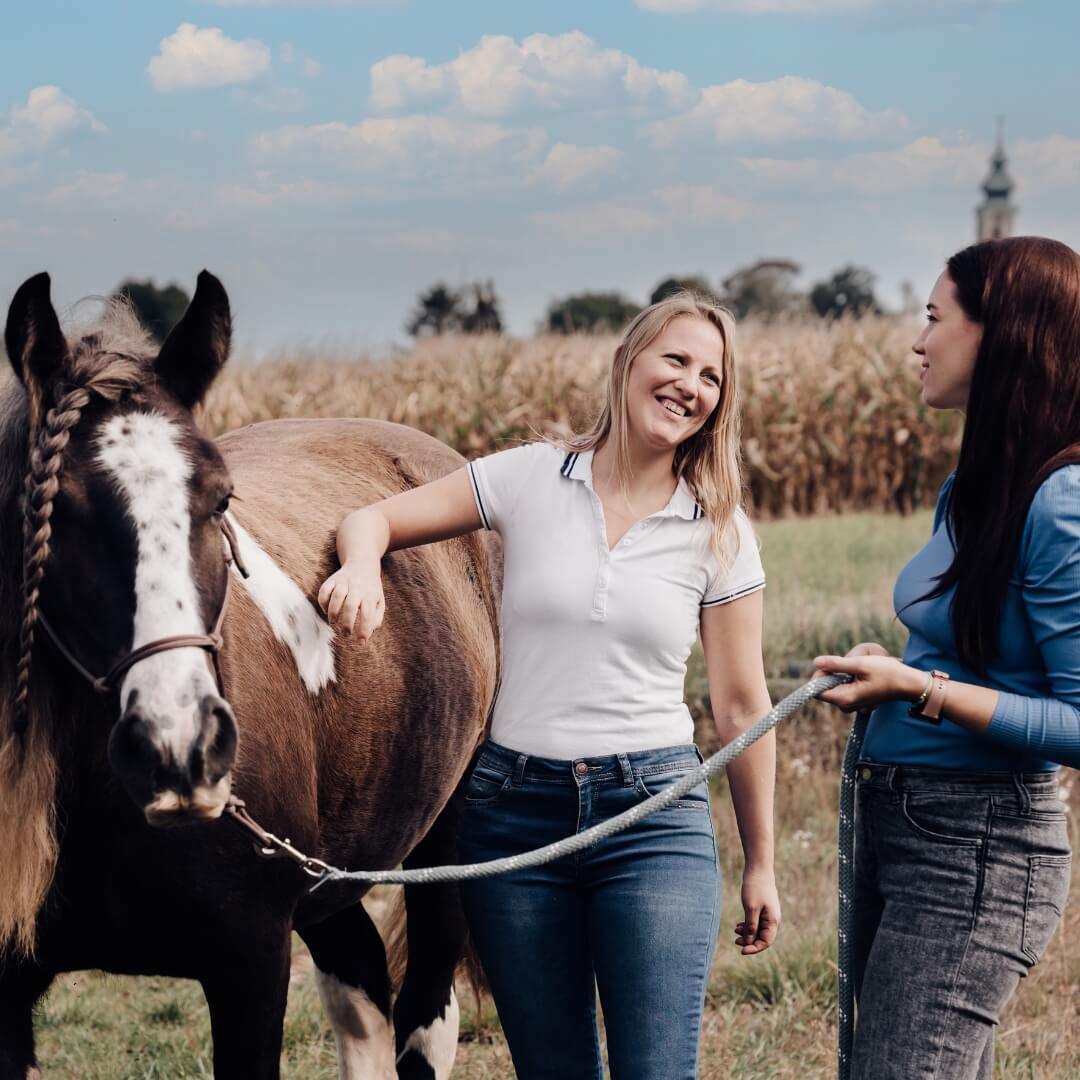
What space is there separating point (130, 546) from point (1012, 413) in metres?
1.38

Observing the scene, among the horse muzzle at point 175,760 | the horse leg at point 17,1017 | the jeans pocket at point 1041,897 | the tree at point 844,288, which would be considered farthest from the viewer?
the tree at point 844,288

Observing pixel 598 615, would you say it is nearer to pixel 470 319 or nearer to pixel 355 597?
pixel 355 597

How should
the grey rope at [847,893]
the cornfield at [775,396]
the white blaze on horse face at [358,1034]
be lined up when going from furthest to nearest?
the cornfield at [775,396] < the white blaze on horse face at [358,1034] < the grey rope at [847,893]

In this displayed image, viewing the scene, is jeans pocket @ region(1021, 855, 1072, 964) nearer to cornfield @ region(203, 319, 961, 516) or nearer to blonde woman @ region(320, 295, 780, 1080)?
blonde woman @ region(320, 295, 780, 1080)

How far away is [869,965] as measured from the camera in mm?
2184

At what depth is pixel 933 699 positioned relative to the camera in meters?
2.09

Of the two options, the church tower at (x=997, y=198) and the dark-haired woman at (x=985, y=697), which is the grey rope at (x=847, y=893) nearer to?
the dark-haired woman at (x=985, y=697)

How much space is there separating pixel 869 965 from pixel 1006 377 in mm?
971

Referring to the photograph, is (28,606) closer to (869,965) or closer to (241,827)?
(241,827)

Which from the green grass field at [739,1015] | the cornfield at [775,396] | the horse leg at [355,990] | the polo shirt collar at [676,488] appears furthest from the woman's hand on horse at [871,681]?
the cornfield at [775,396]

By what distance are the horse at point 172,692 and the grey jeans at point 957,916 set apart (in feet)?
3.51

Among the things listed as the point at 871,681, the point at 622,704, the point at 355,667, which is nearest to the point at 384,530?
the point at 355,667

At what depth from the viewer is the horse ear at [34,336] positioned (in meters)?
2.10

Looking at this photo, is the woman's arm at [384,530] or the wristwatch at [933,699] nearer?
the wristwatch at [933,699]
